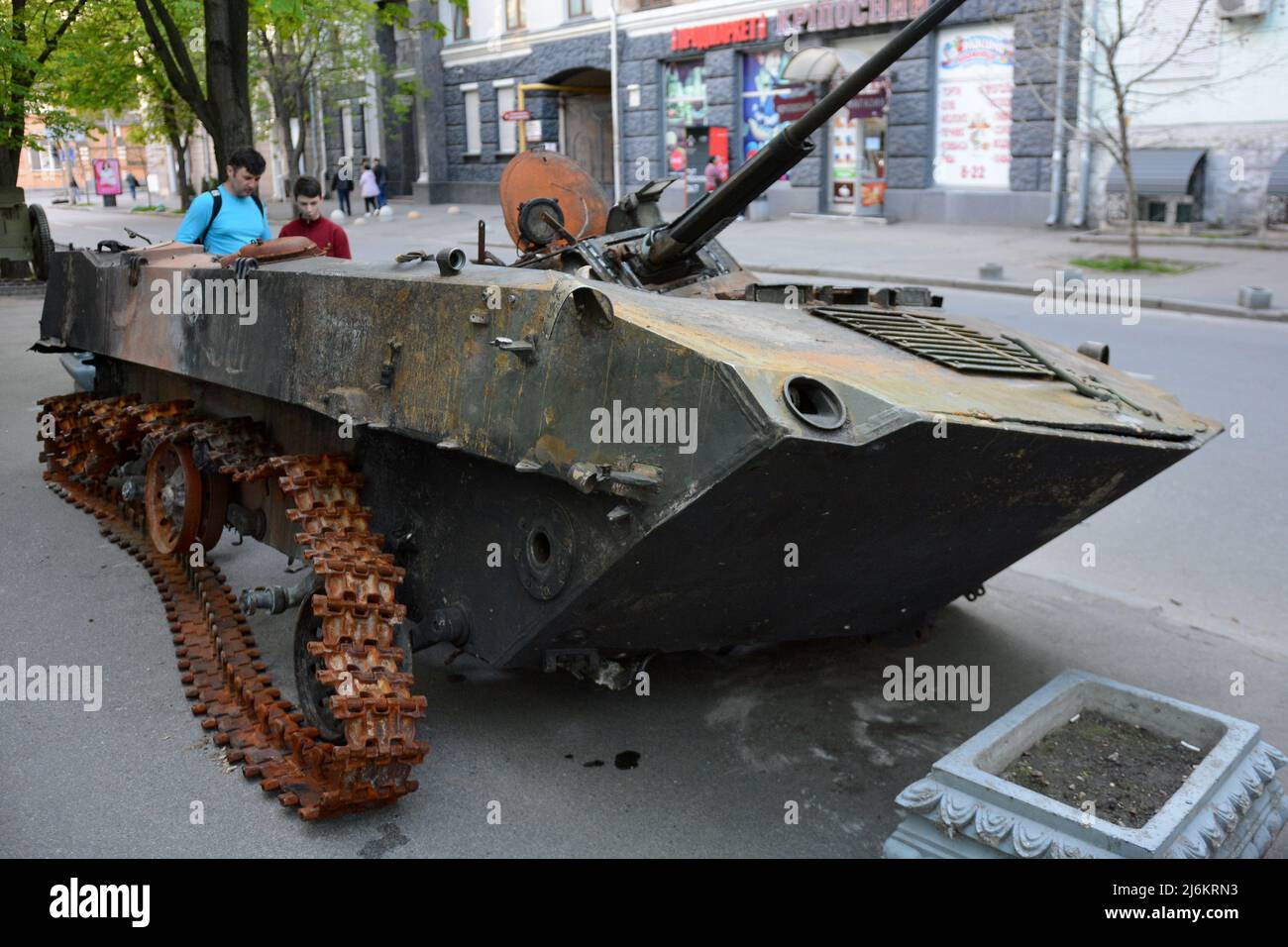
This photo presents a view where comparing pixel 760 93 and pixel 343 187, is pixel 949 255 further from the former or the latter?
pixel 343 187

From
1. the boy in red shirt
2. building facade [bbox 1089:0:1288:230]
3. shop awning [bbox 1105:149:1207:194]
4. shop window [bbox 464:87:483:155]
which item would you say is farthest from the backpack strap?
shop window [bbox 464:87:483:155]

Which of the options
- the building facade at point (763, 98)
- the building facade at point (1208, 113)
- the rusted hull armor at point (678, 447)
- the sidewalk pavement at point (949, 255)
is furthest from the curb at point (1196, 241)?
the rusted hull armor at point (678, 447)

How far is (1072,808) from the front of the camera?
3477 millimetres

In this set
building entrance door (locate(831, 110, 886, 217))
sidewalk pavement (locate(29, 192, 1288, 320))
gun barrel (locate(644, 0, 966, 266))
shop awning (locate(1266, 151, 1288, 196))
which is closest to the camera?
gun barrel (locate(644, 0, 966, 266))

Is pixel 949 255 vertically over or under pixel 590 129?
under

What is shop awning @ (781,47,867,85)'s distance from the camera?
2284cm

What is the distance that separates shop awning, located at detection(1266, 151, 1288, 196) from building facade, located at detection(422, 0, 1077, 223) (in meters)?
3.34

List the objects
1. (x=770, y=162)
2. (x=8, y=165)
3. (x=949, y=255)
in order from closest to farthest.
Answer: (x=770, y=162) → (x=949, y=255) → (x=8, y=165)

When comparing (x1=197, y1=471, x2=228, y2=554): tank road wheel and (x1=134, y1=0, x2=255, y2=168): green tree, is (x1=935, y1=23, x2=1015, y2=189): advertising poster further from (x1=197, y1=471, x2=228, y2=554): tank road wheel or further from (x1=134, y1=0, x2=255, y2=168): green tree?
(x1=197, y1=471, x2=228, y2=554): tank road wheel

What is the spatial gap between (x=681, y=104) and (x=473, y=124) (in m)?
7.11

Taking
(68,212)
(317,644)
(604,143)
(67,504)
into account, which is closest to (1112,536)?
(317,644)

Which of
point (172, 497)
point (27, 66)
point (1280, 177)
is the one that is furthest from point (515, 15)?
point (172, 497)

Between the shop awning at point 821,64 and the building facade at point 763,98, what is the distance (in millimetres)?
41

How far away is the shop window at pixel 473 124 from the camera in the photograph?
31.8 meters
